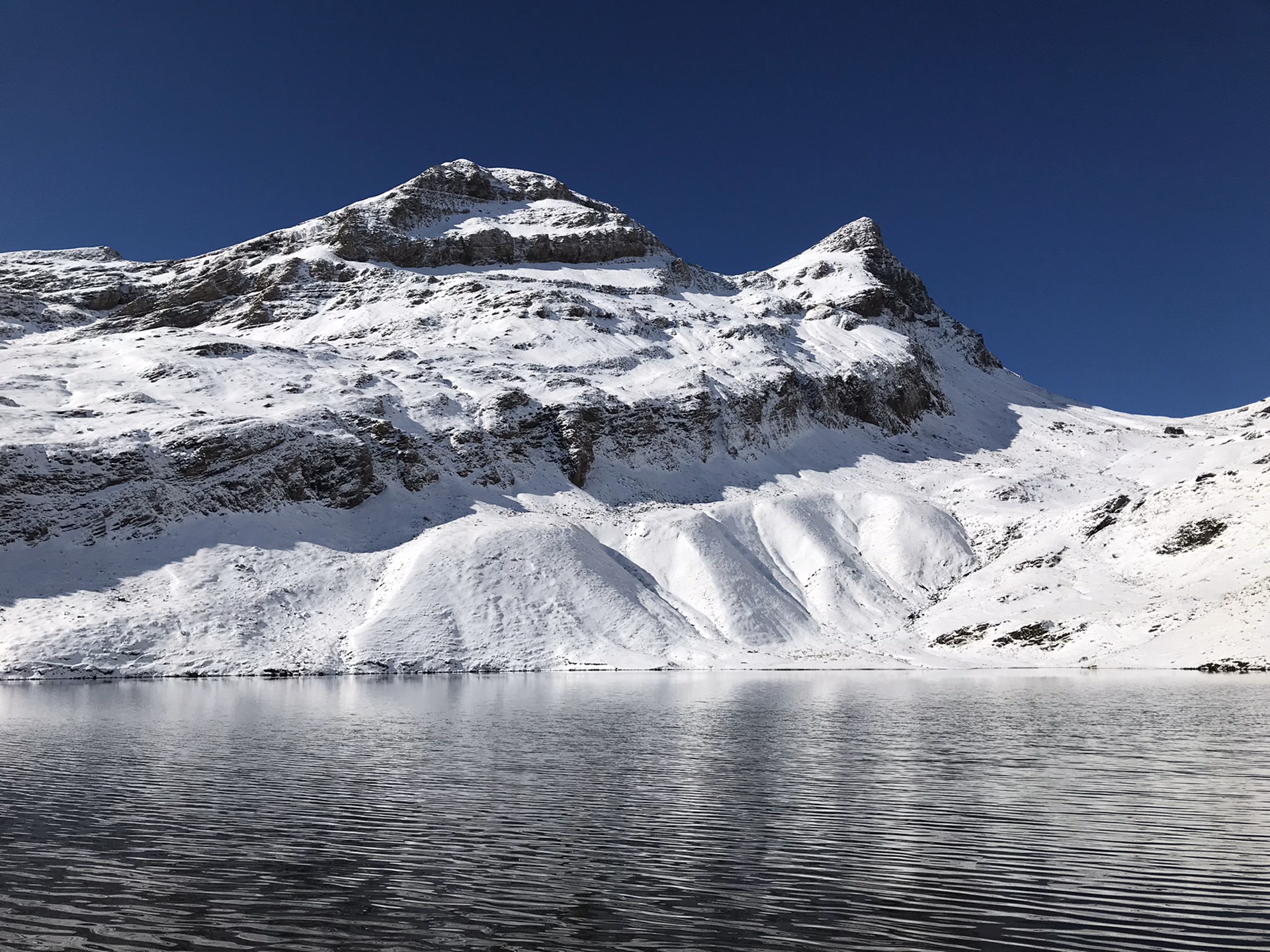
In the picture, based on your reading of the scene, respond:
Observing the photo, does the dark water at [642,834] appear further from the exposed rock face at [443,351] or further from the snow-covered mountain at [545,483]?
the exposed rock face at [443,351]

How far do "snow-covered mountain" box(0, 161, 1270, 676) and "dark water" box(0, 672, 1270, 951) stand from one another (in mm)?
41098

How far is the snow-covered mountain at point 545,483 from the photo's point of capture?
74.5m

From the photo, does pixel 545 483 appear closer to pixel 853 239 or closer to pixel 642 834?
pixel 642 834

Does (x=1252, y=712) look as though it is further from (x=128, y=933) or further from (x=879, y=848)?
(x=128, y=933)

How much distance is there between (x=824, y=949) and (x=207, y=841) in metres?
11.4

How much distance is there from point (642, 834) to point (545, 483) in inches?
3499

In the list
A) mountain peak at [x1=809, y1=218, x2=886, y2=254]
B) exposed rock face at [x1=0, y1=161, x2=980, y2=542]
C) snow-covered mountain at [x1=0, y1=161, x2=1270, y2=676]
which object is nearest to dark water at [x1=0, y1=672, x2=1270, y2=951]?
snow-covered mountain at [x1=0, y1=161, x2=1270, y2=676]

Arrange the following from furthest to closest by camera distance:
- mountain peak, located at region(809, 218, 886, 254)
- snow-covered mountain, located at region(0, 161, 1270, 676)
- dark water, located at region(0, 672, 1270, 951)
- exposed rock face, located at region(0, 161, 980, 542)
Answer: mountain peak, located at region(809, 218, 886, 254)
exposed rock face, located at region(0, 161, 980, 542)
snow-covered mountain, located at region(0, 161, 1270, 676)
dark water, located at region(0, 672, 1270, 951)

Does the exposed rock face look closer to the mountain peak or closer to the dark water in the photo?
the mountain peak

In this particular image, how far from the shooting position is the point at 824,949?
35.9 feet

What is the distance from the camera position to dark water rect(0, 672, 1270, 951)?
39.1 ft

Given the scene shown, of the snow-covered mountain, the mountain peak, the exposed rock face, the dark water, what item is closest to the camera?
the dark water

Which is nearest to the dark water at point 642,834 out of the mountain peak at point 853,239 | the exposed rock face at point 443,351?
the exposed rock face at point 443,351

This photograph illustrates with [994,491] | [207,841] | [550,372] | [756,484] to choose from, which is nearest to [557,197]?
[550,372]
